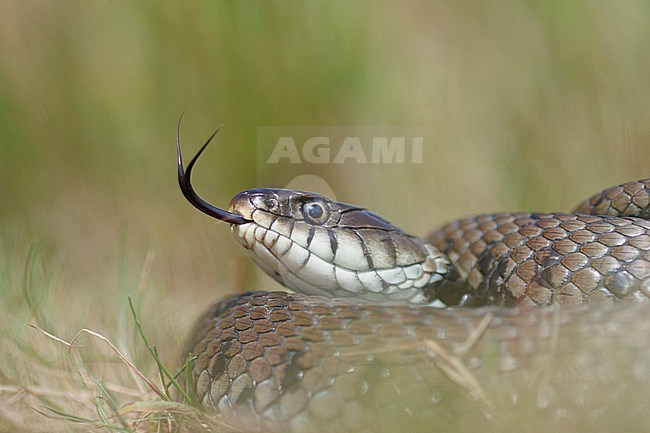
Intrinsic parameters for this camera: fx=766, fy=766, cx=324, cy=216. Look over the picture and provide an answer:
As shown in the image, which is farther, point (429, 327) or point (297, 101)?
point (297, 101)

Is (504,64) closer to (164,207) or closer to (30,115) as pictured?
(164,207)

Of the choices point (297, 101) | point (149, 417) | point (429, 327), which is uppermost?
point (297, 101)

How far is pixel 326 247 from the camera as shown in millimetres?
3174

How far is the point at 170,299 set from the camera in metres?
4.44

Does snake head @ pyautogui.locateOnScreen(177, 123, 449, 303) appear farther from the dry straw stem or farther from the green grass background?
the green grass background

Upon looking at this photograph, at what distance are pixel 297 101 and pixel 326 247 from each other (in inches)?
122

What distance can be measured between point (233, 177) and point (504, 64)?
240 centimetres

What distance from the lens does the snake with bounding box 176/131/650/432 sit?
2.12m

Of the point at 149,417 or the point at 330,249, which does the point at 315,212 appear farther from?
the point at 149,417

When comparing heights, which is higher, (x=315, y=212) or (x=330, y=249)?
(x=315, y=212)

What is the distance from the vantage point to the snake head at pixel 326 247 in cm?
312

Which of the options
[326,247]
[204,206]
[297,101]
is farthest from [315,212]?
[297,101]

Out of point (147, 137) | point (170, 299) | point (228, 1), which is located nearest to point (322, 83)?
point (228, 1)

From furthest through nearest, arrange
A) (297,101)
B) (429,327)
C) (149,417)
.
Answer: (297,101)
(149,417)
(429,327)
